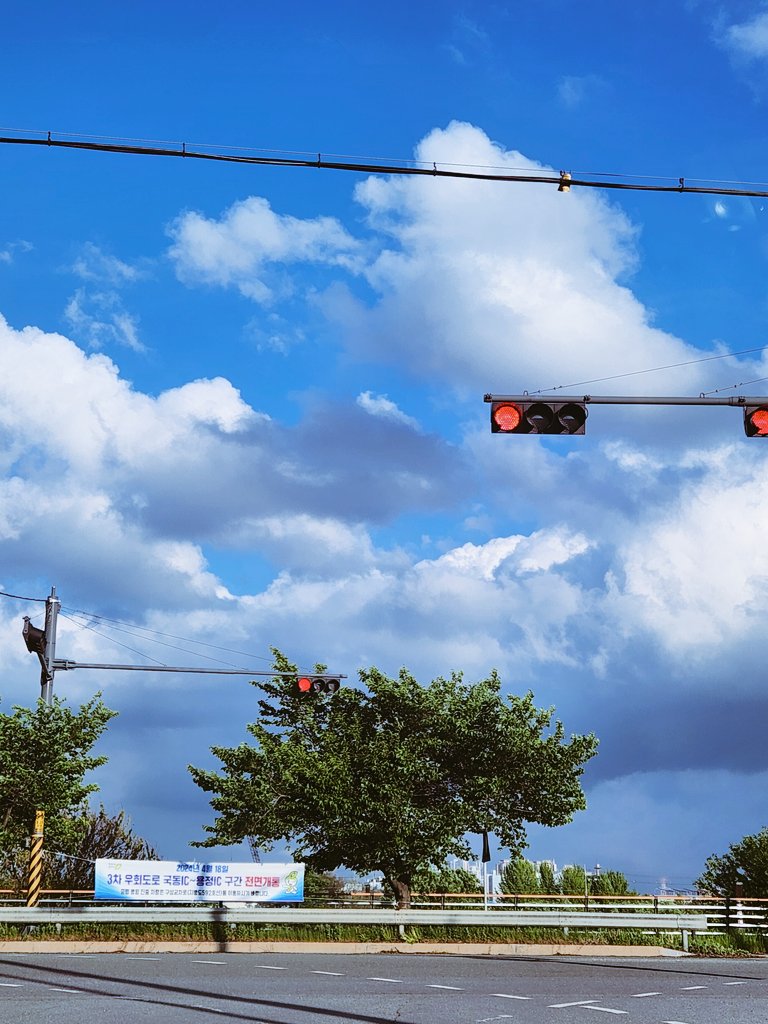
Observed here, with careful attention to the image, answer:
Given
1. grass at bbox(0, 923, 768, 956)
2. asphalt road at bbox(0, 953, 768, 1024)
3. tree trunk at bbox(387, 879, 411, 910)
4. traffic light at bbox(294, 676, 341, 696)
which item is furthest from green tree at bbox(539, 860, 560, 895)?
asphalt road at bbox(0, 953, 768, 1024)

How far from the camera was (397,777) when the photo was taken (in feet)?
134

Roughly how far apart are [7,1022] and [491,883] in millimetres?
34081

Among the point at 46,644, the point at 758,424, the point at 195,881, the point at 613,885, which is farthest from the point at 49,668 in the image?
the point at 613,885

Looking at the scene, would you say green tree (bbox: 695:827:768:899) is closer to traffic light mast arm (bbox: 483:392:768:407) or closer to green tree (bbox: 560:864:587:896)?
green tree (bbox: 560:864:587:896)

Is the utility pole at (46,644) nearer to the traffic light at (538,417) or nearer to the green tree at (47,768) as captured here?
the green tree at (47,768)

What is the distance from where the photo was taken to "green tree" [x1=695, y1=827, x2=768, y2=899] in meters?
58.5

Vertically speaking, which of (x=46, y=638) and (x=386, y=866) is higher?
(x=46, y=638)

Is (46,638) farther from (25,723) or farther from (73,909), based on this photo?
(25,723)

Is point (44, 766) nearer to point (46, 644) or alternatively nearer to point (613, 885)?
point (46, 644)

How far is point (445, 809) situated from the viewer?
42.8 metres

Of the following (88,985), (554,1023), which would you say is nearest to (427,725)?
(88,985)

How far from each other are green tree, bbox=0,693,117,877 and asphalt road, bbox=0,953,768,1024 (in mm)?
13364

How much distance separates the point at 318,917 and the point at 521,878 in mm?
29168

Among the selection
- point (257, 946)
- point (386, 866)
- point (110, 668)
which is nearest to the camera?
point (257, 946)
